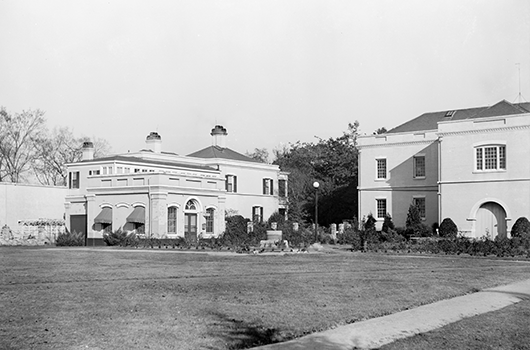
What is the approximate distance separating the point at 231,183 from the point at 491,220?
887 inches

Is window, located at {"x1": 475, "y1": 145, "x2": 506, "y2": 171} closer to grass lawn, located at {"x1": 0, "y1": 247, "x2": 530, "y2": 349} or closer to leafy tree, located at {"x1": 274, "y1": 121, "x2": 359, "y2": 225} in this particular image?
leafy tree, located at {"x1": 274, "y1": 121, "x2": 359, "y2": 225}

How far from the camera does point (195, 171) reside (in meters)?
56.4

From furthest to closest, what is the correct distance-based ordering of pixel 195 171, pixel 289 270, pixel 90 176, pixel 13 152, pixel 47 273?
pixel 13 152, pixel 195 171, pixel 90 176, pixel 289 270, pixel 47 273

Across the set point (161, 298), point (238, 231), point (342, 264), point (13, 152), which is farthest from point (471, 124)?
point (13, 152)

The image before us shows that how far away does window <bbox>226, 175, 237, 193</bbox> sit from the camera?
5966cm

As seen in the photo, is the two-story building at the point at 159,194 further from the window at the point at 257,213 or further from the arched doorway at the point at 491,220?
the arched doorway at the point at 491,220

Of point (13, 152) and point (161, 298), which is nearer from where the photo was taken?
point (161, 298)

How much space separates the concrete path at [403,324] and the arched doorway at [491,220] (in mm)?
29811

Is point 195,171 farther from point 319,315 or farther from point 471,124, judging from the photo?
point 319,315

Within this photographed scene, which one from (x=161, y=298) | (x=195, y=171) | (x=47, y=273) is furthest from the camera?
(x=195, y=171)

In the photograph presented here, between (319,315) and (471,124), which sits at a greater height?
(471,124)

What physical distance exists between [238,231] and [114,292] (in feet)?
101

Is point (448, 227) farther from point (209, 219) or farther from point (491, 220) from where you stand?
point (209, 219)

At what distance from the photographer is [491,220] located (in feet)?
151
